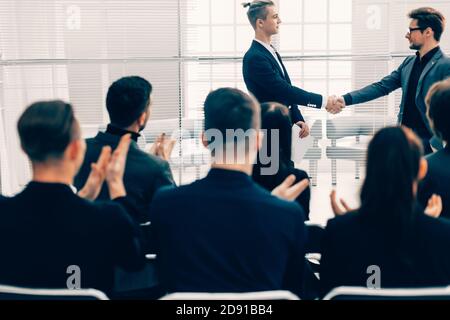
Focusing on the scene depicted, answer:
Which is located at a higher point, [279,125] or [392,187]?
[279,125]

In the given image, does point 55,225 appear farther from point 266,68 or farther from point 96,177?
point 266,68

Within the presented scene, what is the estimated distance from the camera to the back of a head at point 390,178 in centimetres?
194

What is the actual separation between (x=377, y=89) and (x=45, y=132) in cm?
356

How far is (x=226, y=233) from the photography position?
197 centimetres

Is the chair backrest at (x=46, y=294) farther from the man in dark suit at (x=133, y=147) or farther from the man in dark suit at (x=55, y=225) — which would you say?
the man in dark suit at (x=133, y=147)

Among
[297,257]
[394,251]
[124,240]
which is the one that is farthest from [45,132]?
[394,251]

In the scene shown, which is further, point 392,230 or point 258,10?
point 258,10

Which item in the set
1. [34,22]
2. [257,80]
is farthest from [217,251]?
[34,22]

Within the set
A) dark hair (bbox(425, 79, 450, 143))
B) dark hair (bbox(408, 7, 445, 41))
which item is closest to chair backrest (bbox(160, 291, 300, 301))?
dark hair (bbox(425, 79, 450, 143))

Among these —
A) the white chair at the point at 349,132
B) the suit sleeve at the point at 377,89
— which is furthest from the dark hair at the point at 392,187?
the white chair at the point at 349,132

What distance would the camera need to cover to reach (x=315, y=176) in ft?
18.2

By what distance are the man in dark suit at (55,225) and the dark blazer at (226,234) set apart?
0.17 meters
